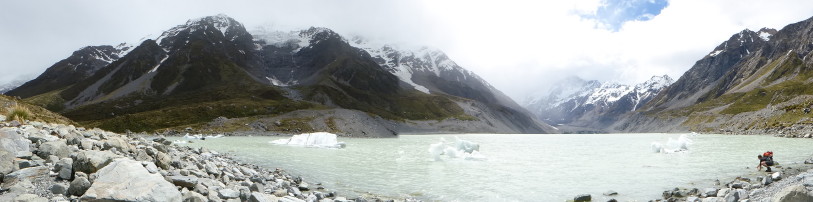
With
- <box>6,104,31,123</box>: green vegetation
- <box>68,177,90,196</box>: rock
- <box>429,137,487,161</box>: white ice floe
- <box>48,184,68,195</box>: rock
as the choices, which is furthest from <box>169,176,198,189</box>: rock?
<box>429,137,487,161</box>: white ice floe

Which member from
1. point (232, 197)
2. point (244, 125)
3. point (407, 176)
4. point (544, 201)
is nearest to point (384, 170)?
point (407, 176)

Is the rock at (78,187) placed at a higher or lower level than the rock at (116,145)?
Answer: lower

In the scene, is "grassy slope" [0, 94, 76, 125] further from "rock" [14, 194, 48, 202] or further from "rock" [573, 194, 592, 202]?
"rock" [573, 194, 592, 202]

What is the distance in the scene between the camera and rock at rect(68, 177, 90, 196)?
33.9ft

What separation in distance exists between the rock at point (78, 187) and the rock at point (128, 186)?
223 millimetres

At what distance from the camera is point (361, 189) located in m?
23.0

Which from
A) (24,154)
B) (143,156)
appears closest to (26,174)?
(24,154)

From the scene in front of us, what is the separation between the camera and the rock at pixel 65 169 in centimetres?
1123

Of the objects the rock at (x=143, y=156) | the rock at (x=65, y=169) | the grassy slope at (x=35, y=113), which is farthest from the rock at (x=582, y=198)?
the grassy slope at (x=35, y=113)

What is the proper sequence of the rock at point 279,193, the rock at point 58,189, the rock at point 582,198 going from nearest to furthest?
the rock at point 58,189 < the rock at point 279,193 < the rock at point 582,198

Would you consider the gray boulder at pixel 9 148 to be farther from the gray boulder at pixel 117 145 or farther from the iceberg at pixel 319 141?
the iceberg at pixel 319 141

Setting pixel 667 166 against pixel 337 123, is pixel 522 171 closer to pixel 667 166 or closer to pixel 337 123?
pixel 667 166

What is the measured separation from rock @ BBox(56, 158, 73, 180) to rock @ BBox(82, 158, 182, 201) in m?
0.88

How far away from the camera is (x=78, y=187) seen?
1033cm
